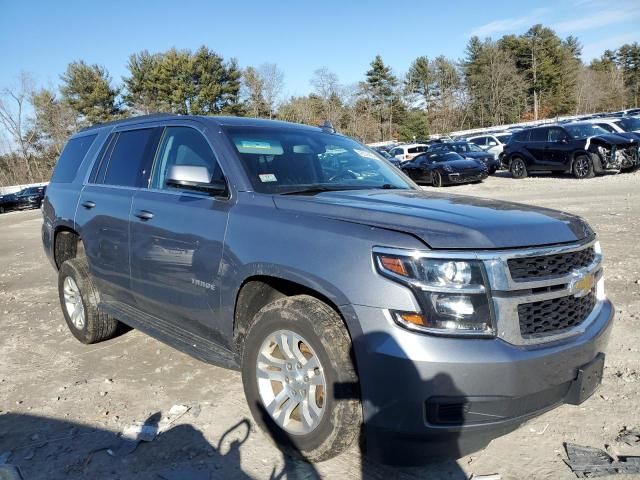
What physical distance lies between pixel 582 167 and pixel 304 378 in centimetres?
1771

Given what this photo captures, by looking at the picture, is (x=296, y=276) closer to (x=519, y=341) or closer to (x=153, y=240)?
(x=519, y=341)

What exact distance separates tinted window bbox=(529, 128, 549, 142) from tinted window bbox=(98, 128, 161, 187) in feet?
57.2

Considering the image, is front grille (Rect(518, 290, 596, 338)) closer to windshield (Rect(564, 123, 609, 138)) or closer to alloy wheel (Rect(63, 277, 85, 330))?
alloy wheel (Rect(63, 277, 85, 330))

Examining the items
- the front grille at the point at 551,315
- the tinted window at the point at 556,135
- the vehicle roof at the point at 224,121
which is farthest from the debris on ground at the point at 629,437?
the tinted window at the point at 556,135

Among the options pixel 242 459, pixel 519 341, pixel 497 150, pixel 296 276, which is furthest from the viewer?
pixel 497 150

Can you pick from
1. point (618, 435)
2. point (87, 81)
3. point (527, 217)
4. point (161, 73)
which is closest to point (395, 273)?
point (527, 217)

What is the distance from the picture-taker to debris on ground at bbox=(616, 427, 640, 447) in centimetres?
290

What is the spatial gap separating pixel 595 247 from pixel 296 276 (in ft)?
5.61

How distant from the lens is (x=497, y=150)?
86.7 ft

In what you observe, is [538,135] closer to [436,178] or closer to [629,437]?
[436,178]

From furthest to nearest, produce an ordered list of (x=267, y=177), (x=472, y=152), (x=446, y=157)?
(x=472, y=152)
(x=446, y=157)
(x=267, y=177)

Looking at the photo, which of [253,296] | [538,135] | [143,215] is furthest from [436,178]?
[253,296]

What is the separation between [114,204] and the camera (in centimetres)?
419

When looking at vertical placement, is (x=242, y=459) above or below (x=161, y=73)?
below
